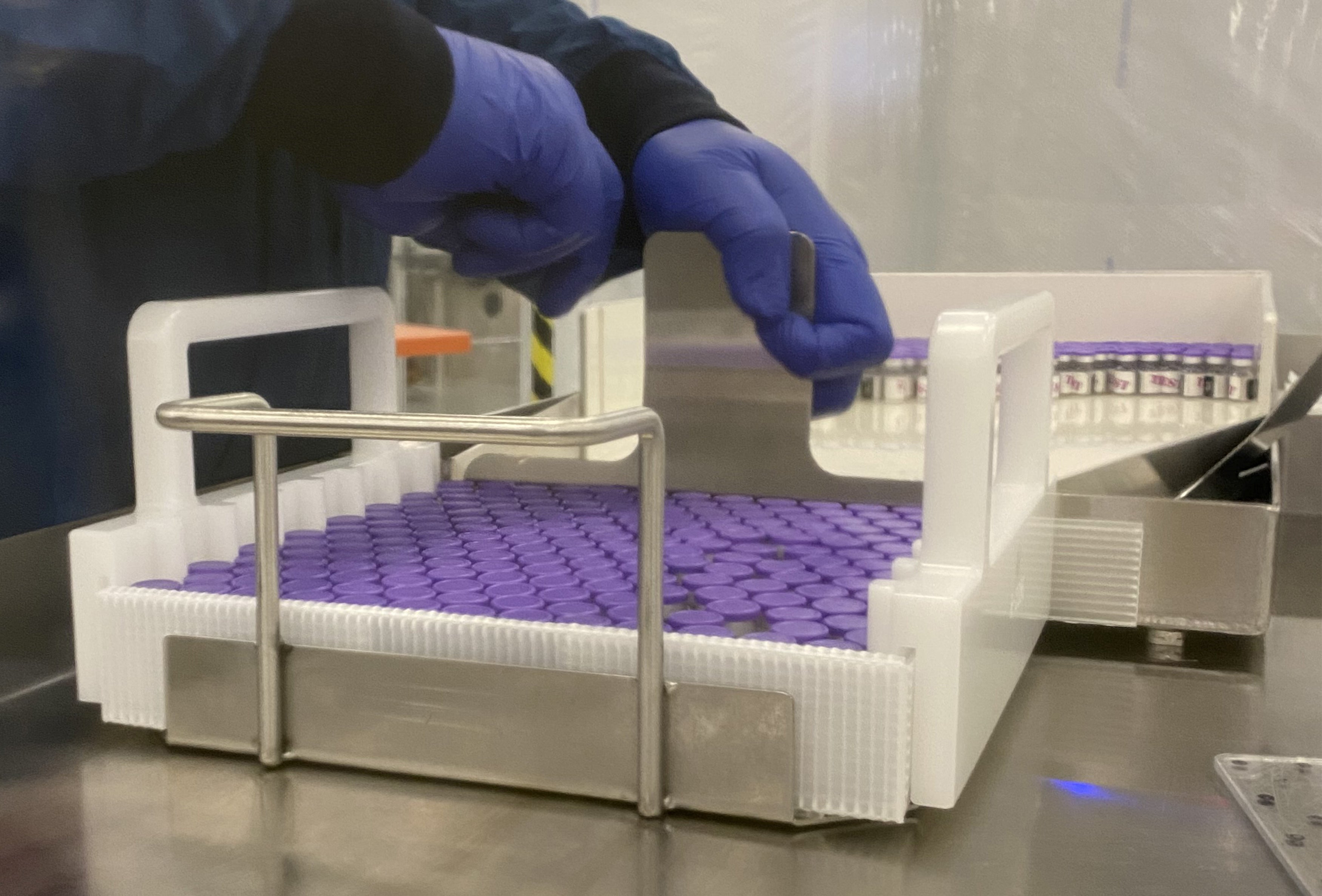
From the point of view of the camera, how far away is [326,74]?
0.90 meters

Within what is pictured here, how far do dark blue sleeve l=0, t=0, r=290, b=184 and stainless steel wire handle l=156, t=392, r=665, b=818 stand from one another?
0.84 ft

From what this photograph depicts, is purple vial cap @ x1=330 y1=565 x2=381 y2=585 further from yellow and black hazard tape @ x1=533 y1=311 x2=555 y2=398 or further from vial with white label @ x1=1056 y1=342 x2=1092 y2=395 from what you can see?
yellow and black hazard tape @ x1=533 y1=311 x2=555 y2=398

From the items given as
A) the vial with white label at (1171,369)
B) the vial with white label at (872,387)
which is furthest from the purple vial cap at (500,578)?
the vial with white label at (1171,369)

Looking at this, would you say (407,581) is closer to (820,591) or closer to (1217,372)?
(820,591)

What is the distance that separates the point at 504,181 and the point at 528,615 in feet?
1.56

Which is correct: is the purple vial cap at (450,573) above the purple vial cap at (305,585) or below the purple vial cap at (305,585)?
above

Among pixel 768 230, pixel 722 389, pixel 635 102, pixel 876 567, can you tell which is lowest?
pixel 876 567

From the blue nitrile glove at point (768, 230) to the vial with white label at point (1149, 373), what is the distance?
80 cm

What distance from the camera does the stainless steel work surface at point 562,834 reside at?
2.00ft

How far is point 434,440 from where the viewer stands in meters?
0.67

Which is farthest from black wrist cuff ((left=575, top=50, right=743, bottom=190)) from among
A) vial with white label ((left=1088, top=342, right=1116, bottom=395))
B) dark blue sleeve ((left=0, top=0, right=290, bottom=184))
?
vial with white label ((left=1088, top=342, right=1116, bottom=395))

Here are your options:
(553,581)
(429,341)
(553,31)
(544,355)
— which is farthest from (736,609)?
(544,355)

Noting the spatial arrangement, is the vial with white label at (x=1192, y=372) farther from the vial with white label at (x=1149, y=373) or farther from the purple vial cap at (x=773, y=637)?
the purple vial cap at (x=773, y=637)

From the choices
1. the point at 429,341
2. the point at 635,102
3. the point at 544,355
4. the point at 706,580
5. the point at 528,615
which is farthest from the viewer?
the point at 544,355
